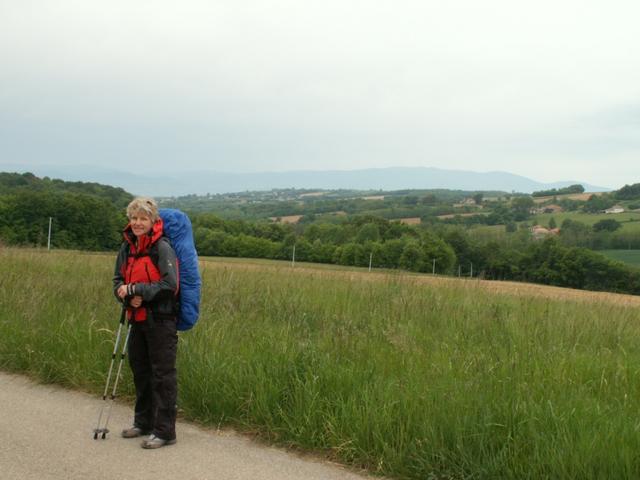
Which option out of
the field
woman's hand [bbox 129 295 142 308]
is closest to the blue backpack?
woman's hand [bbox 129 295 142 308]

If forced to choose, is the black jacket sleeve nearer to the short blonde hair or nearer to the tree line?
the short blonde hair

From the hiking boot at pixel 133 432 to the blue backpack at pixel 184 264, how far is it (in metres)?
0.87

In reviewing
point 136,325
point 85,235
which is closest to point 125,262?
point 136,325

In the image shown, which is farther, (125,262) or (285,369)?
(285,369)

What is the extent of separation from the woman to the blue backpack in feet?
0.25

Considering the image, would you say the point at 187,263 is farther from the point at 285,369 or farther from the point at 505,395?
the point at 505,395

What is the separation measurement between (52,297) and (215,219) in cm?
5463

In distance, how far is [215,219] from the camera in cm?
6156

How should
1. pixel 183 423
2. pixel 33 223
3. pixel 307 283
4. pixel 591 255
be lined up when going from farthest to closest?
pixel 591 255 < pixel 33 223 < pixel 307 283 < pixel 183 423

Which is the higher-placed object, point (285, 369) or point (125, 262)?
point (125, 262)

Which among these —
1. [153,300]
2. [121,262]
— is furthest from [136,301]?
[121,262]

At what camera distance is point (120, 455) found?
3.96 m

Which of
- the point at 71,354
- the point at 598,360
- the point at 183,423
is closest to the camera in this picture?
the point at 183,423

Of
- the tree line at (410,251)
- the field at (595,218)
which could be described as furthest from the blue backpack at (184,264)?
the field at (595,218)
